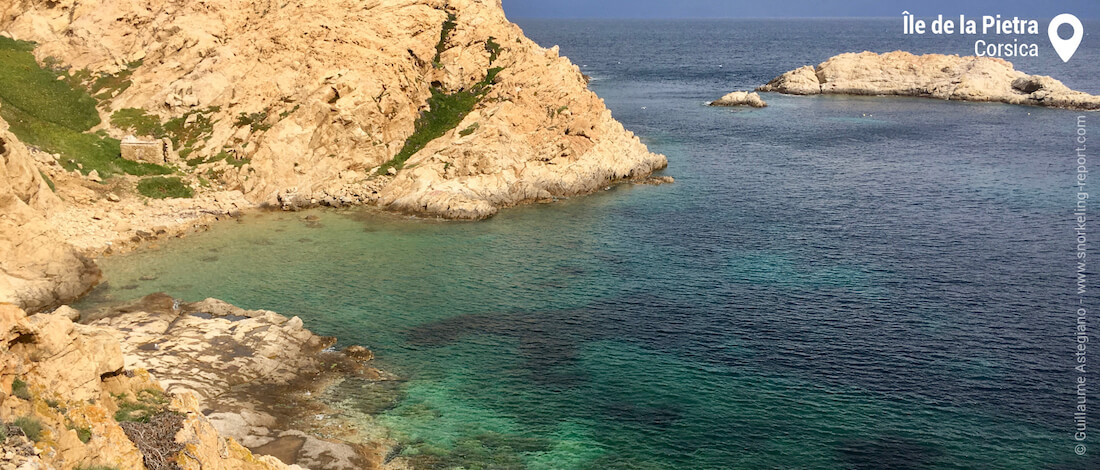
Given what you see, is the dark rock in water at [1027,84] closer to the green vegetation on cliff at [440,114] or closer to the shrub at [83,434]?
the green vegetation on cliff at [440,114]

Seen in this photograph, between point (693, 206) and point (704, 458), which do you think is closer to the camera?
point (704, 458)

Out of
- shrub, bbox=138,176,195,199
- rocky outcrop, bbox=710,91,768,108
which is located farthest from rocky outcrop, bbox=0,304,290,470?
rocky outcrop, bbox=710,91,768,108

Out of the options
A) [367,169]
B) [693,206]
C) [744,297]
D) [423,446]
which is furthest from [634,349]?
[367,169]

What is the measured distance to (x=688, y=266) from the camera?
59.7 metres

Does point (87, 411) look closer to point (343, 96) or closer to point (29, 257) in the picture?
point (29, 257)

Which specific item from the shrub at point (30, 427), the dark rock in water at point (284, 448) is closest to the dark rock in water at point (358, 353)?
the dark rock in water at point (284, 448)

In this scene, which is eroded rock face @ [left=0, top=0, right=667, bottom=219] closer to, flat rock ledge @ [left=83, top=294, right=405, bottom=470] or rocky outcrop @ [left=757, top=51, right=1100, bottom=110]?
flat rock ledge @ [left=83, top=294, right=405, bottom=470]

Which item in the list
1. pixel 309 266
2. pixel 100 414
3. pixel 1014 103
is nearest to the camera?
pixel 100 414

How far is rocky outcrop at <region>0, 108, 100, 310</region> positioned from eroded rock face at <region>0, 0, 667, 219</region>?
20.9 m

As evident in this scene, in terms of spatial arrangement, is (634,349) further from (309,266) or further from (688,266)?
(309,266)

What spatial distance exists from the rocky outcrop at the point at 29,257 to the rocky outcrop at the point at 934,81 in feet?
474

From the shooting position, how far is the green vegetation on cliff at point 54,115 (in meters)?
69.9

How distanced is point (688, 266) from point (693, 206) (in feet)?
62.3

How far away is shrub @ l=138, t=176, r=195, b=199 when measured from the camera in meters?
70.1
